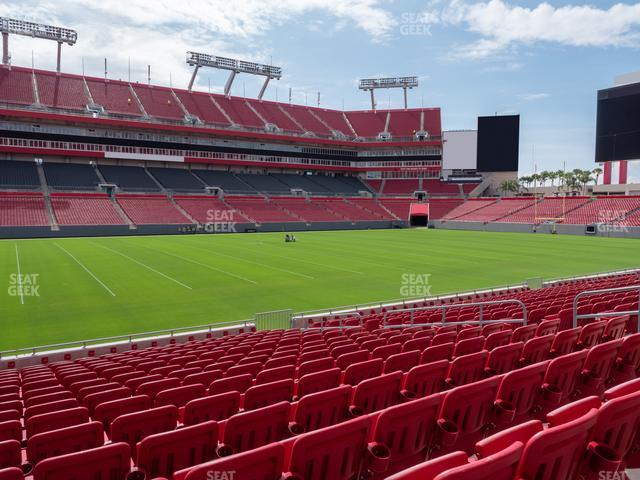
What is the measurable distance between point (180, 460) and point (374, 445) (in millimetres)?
1490

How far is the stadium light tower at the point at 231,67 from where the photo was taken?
267ft

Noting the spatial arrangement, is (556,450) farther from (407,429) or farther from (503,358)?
(503,358)

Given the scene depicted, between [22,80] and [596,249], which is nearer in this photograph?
[596,249]

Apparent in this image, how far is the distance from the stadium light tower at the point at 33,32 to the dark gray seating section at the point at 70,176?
18.2 meters

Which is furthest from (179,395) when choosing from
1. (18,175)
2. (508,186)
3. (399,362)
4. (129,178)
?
(508,186)

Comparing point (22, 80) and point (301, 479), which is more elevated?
point (22, 80)

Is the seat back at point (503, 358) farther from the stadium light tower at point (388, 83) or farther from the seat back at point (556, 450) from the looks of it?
the stadium light tower at point (388, 83)

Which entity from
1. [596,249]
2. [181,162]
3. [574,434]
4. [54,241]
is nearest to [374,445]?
[574,434]

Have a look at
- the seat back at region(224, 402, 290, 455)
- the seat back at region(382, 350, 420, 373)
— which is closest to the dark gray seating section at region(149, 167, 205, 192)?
the seat back at region(382, 350, 420, 373)

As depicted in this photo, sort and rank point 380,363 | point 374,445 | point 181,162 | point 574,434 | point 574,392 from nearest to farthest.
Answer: point 574,434 < point 374,445 < point 574,392 < point 380,363 < point 181,162

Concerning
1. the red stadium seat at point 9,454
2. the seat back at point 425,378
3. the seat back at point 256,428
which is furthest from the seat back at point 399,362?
the red stadium seat at point 9,454

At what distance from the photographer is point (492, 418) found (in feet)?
13.7

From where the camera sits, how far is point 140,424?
4.26 m

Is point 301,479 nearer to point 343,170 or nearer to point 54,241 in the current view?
point 54,241
